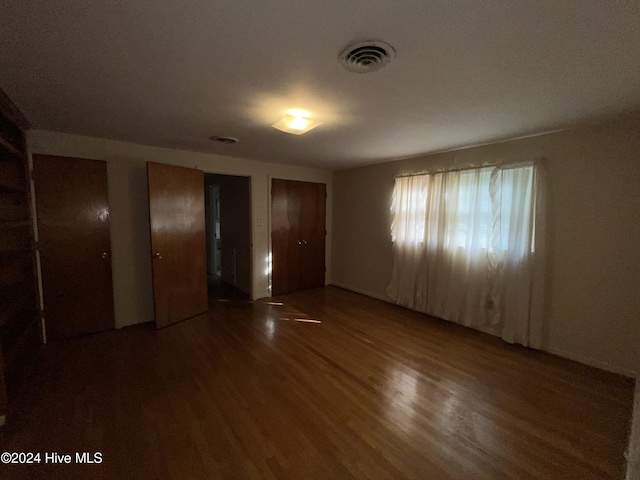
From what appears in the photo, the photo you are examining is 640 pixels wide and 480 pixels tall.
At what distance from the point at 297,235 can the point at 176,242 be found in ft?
6.73

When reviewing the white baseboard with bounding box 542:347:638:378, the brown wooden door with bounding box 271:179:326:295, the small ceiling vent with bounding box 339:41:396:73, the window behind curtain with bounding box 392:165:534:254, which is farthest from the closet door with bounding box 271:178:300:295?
the white baseboard with bounding box 542:347:638:378

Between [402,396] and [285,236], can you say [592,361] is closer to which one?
[402,396]

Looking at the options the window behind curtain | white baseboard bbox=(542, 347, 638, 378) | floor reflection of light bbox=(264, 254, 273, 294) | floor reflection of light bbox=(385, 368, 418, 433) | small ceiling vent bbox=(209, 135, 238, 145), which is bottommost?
floor reflection of light bbox=(385, 368, 418, 433)

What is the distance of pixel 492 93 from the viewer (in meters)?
1.78

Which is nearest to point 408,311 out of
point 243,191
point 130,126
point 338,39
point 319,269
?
point 319,269

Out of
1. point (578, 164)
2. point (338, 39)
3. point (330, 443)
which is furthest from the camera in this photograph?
point (578, 164)

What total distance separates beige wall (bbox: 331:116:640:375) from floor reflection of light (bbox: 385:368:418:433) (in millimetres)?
1665

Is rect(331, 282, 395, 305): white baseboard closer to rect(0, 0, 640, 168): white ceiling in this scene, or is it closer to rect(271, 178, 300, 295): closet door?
rect(271, 178, 300, 295): closet door

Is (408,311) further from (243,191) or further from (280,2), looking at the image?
(280,2)

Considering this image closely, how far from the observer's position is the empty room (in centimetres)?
129

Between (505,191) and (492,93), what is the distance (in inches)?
59.2

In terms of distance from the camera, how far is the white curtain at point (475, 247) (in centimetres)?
275

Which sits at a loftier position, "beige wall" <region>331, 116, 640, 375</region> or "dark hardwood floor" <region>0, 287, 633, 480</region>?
"beige wall" <region>331, 116, 640, 375</region>

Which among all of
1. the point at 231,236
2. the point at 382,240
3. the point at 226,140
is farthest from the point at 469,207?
the point at 231,236
